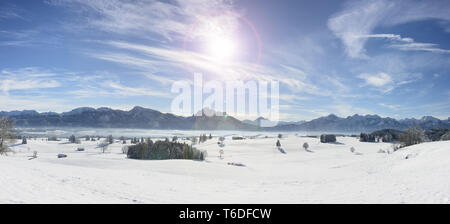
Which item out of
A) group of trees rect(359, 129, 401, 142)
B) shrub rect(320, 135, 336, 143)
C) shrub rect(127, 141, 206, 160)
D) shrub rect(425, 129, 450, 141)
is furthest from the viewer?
shrub rect(320, 135, 336, 143)

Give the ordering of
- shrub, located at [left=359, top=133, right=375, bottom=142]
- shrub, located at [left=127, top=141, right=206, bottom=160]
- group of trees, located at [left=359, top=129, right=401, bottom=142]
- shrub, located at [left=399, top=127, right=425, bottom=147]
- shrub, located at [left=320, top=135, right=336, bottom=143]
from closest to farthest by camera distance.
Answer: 1. shrub, located at [left=399, top=127, right=425, bottom=147]
2. shrub, located at [left=127, top=141, right=206, bottom=160]
3. group of trees, located at [left=359, top=129, right=401, bottom=142]
4. shrub, located at [left=359, top=133, right=375, bottom=142]
5. shrub, located at [left=320, top=135, right=336, bottom=143]

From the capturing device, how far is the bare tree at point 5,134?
132 feet

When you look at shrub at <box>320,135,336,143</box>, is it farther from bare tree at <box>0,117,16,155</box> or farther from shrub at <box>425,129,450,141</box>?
bare tree at <box>0,117,16,155</box>

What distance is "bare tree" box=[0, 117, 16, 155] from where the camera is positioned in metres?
40.3

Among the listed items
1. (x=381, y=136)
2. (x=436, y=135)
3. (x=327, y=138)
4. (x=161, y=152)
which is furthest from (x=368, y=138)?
(x=161, y=152)

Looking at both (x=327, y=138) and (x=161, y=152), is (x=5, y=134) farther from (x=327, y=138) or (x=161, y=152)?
(x=327, y=138)

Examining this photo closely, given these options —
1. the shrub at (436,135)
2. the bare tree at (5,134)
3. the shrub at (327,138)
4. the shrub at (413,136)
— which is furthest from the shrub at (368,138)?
the bare tree at (5,134)

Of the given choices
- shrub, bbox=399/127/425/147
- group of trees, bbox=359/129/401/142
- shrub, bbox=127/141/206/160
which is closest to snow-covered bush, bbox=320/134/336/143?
group of trees, bbox=359/129/401/142

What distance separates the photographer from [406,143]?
233 ft

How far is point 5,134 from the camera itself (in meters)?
40.7

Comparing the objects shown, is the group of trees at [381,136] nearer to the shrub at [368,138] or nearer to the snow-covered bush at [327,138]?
the shrub at [368,138]
